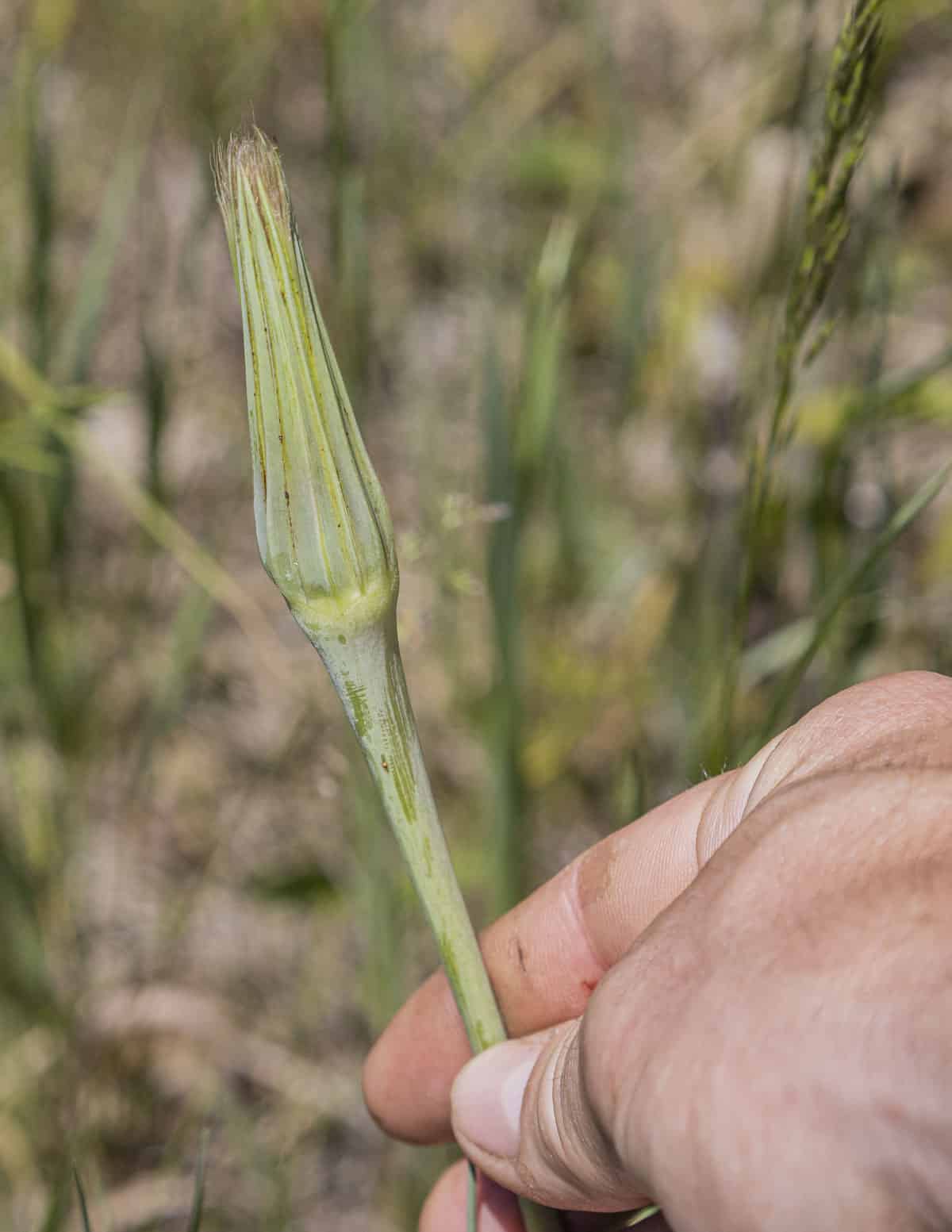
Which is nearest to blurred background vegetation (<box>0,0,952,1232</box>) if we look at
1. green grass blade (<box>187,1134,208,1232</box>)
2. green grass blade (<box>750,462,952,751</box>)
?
green grass blade (<box>750,462,952,751</box>)

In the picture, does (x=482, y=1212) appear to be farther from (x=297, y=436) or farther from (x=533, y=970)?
(x=297, y=436)

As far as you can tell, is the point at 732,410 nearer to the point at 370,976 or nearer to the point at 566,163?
the point at 566,163

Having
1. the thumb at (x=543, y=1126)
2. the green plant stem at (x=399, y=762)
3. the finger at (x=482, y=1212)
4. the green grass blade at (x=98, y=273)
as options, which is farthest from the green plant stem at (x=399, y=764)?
the green grass blade at (x=98, y=273)

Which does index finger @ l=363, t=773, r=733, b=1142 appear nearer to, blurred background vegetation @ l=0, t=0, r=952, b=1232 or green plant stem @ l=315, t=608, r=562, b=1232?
blurred background vegetation @ l=0, t=0, r=952, b=1232

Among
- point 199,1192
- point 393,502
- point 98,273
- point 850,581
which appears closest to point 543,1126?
point 199,1192

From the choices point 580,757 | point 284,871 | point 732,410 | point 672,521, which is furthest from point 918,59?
point 284,871

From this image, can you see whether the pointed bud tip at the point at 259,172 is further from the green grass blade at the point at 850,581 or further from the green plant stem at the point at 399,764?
the green grass blade at the point at 850,581
